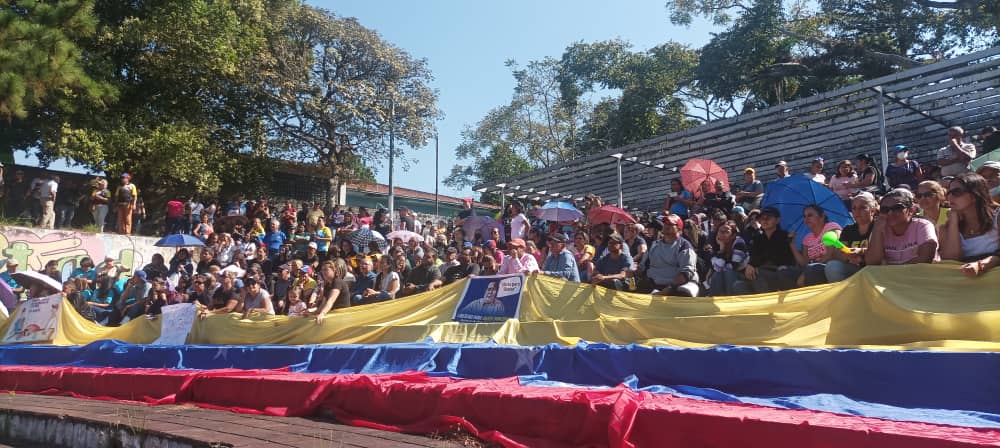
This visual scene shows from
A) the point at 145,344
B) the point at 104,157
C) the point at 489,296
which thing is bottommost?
the point at 145,344

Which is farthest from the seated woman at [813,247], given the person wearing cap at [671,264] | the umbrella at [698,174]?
the umbrella at [698,174]

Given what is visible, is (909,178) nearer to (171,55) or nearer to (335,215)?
(335,215)

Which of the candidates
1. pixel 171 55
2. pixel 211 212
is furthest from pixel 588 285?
pixel 171 55

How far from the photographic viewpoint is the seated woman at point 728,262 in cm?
754

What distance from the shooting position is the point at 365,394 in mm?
5859

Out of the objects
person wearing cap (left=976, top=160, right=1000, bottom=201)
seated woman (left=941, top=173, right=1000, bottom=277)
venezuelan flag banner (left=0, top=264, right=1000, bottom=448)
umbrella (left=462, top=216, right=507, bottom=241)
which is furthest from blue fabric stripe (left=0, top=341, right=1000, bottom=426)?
umbrella (left=462, top=216, right=507, bottom=241)

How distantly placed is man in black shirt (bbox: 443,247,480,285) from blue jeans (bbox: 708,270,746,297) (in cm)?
381

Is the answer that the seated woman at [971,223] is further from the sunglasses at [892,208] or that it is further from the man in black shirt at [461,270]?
the man in black shirt at [461,270]

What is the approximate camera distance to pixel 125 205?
20.3m

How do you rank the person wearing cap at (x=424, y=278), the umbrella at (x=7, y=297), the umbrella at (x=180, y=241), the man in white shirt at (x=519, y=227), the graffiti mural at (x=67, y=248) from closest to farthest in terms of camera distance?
the person wearing cap at (x=424, y=278) < the umbrella at (x=7, y=297) < the man in white shirt at (x=519, y=227) < the umbrella at (x=180, y=241) < the graffiti mural at (x=67, y=248)

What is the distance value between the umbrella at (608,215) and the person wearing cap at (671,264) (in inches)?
171

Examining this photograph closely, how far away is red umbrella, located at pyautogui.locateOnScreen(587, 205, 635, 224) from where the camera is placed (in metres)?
12.8

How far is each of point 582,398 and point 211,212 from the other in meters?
18.7

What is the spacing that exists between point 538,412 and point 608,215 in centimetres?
879
